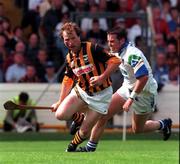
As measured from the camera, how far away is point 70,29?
14336 millimetres

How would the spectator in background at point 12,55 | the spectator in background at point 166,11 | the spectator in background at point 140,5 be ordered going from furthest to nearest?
the spectator in background at point 166,11, the spectator in background at point 140,5, the spectator in background at point 12,55

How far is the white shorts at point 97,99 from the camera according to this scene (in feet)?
48.0

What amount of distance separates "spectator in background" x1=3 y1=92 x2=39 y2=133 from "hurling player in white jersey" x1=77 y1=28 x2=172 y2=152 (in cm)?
710

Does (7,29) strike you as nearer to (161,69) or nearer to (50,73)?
(50,73)

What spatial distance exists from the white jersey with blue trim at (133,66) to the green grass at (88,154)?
3.65ft

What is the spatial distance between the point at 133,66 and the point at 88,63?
2.31 feet

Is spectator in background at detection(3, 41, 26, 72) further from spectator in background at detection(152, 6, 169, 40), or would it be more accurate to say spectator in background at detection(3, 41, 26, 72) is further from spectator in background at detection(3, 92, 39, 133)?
spectator in background at detection(152, 6, 169, 40)

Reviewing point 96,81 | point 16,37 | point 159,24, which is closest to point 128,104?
point 96,81

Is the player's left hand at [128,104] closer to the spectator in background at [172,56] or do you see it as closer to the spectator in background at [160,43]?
the spectator in background at [172,56]

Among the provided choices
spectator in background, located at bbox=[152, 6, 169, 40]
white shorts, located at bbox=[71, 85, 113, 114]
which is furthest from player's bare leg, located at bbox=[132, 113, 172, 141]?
spectator in background, located at bbox=[152, 6, 169, 40]

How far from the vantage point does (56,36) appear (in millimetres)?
23781

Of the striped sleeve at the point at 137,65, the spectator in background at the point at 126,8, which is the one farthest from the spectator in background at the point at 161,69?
the striped sleeve at the point at 137,65

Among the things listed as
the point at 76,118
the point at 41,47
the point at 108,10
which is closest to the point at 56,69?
the point at 41,47

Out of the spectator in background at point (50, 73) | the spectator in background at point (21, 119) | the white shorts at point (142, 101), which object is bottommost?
the spectator in background at point (21, 119)
